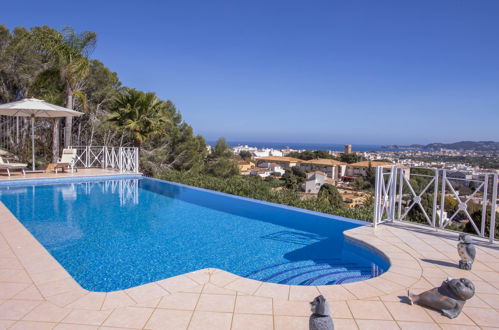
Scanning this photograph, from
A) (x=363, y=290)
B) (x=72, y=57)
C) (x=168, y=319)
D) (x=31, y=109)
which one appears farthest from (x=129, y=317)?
(x=72, y=57)

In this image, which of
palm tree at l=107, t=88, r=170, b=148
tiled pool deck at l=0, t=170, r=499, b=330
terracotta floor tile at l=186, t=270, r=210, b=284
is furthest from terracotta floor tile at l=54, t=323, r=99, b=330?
palm tree at l=107, t=88, r=170, b=148

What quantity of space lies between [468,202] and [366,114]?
42209mm

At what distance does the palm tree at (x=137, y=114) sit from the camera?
503 inches

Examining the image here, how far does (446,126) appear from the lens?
102ft

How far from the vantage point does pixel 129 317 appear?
252 centimetres

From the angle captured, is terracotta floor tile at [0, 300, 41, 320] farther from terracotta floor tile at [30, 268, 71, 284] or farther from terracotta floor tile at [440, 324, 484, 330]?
terracotta floor tile at [440, 324, 484, 330]

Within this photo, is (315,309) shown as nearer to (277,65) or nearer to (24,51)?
(24,51)

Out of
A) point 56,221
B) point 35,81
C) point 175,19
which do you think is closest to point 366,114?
point 175,19

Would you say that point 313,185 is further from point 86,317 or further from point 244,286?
point 86,317

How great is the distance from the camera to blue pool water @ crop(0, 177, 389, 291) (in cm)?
424

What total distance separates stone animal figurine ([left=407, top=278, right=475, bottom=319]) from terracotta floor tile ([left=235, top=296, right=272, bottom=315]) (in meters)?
1.34

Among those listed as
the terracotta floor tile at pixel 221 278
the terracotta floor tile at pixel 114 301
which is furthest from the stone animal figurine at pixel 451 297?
the terracotta floor tile at pixel 114 301

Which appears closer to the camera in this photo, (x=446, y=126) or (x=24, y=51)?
(x=24, y=51)

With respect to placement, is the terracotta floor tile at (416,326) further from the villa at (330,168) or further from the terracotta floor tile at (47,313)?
the villa at (330,168)
